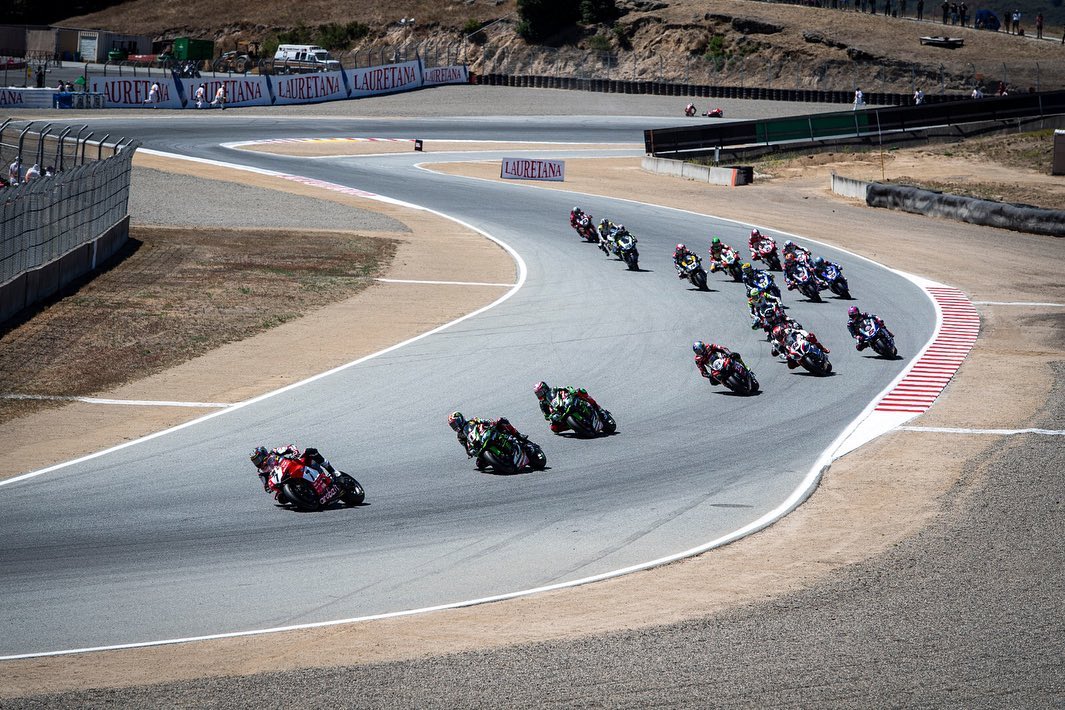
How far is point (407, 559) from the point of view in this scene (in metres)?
11.5

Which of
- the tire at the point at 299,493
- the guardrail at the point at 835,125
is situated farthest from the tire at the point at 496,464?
the guardrail at the point at 835,125

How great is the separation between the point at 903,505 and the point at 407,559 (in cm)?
585

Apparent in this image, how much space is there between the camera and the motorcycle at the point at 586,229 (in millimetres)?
34094

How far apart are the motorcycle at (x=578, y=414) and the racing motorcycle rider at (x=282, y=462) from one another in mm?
4001

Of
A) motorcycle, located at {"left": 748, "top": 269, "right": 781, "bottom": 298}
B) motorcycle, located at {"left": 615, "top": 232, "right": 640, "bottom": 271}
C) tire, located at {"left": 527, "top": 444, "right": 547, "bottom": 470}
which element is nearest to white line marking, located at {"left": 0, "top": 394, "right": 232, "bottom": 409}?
tire, located at {"left": 527, "top": 444, "right": 547, "bottom": 470}

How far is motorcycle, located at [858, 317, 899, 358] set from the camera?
70.1 feet

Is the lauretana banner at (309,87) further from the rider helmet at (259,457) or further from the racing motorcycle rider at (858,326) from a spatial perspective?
the rider helmet at (259,457)

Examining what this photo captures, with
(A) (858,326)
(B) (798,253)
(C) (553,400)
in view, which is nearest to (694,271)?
(B) (798,253)

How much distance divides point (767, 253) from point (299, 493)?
65.7 ft

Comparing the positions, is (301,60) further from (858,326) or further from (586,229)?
(858,326)

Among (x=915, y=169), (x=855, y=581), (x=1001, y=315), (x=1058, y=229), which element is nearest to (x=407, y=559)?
(x=855, y=581)

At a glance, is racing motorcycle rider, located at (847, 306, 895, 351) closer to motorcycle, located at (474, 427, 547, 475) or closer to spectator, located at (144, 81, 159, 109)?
motorcycle, located at (474, 427, 547, 475)

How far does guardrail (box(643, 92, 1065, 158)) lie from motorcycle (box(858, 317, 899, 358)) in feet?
105

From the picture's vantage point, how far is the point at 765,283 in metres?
25.4
